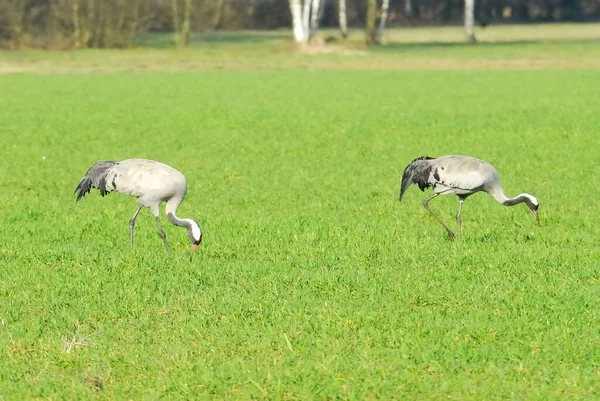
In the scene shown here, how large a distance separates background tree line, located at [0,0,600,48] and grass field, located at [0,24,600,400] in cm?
3744

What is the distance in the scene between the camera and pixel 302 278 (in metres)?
9.75

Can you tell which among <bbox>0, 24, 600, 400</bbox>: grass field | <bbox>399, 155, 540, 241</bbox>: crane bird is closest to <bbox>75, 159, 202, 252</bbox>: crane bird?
<bbox>0, 24, 600, 400</bbox>: grass field

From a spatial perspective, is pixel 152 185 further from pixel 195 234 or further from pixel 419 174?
pixel 419 174

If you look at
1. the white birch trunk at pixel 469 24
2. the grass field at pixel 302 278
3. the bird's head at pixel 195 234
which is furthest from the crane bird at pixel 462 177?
the white birch trunk at pixel 469 24

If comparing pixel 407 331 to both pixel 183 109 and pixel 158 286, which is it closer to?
pixel 158 286

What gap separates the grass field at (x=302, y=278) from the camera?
7281mm

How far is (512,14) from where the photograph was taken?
101562mm

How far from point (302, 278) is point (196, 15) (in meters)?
73.9

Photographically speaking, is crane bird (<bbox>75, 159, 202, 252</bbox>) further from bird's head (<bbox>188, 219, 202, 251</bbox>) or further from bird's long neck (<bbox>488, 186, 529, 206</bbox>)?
bird's long neck (<bbox>488, 186, 529, 206</bbox>)

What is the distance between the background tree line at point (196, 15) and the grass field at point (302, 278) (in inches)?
1474

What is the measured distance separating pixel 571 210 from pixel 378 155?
6628mm

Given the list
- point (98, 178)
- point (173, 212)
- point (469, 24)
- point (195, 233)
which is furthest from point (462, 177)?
point (469, 24)

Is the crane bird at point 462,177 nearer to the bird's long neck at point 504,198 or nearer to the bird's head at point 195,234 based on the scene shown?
the bird's long neck at point 504,198

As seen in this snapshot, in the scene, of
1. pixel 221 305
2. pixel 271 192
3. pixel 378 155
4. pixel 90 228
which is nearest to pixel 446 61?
pixel 378 155
